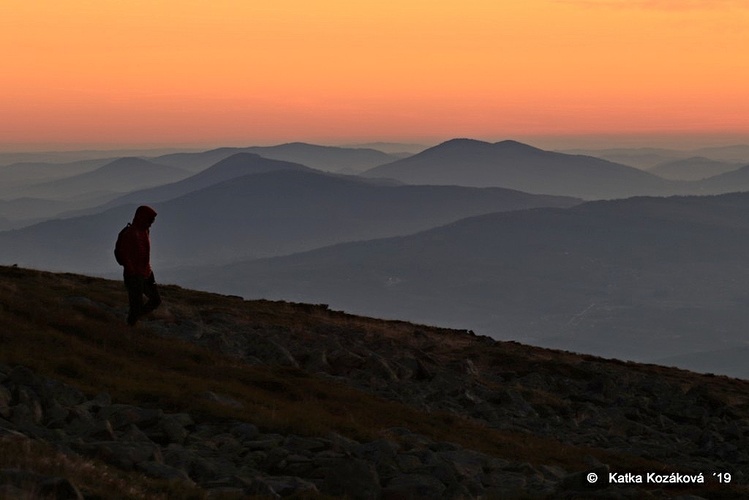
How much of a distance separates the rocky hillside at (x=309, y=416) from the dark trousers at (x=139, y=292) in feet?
2.31

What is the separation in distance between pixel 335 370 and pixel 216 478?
55.0 feet

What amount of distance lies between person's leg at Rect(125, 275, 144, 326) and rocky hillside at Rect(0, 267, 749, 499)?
0.61 m

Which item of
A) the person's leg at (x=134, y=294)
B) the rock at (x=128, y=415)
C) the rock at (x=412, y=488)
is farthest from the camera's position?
the person's leg at (x=134, y=294)

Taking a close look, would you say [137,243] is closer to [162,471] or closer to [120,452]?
[120,452]

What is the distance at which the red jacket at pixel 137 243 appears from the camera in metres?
26.0

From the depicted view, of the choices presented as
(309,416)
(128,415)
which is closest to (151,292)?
(309,416)

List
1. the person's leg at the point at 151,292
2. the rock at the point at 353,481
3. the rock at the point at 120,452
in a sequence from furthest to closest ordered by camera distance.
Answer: the person's leg at the point at 151,292 → the rock at the point at 353,481 → the rock at the point at 120,452

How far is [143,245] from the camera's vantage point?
26.4 meters

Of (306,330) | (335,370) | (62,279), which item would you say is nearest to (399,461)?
(335,370)

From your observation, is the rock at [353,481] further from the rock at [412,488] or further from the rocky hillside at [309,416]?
the rock at [412,488]

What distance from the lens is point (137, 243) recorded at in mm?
26172

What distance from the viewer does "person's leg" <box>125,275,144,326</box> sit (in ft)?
87.3

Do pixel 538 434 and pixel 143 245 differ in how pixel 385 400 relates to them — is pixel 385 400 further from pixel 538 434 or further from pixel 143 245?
pixel 143 245

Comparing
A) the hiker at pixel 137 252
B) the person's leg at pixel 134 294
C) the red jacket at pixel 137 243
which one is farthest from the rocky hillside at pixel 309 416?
the red jacket at pixel 137 243
